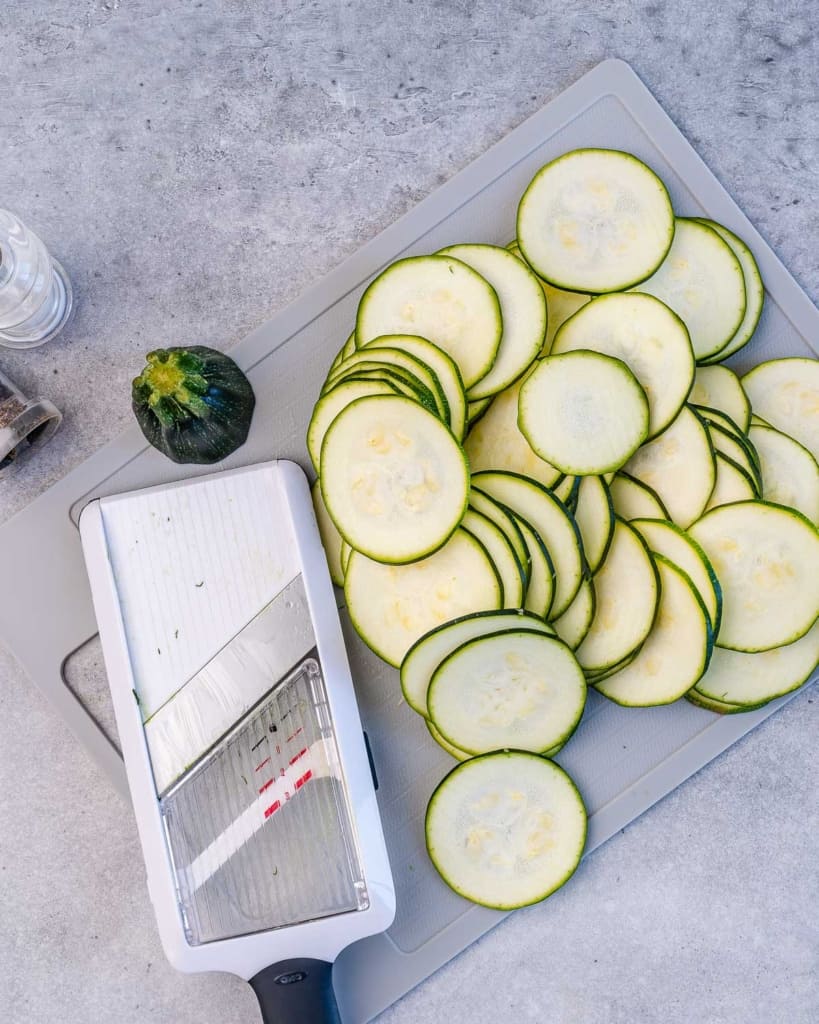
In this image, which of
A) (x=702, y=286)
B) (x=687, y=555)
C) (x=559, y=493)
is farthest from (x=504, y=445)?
(x=702, y=286)

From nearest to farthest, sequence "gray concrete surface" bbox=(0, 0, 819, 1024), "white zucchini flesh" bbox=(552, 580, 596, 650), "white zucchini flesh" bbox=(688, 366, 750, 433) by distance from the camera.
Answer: "white zucchini flesh" bbox=(552, 580, 596, 650) → "white zucchini flesh" bbox=(688, 366, 750, 433) → "gray concrete surface" bbox=(0, 0, 819, 1024)

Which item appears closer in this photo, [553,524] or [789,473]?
[553,524]

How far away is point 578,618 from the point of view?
1.44 metres

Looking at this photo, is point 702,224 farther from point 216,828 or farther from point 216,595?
point 216,828

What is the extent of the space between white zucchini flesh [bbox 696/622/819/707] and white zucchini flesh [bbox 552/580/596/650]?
27cm

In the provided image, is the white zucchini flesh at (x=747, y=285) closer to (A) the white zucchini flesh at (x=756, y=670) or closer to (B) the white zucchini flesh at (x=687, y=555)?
(B) the white zucchini flesh at (x=687, y=555)

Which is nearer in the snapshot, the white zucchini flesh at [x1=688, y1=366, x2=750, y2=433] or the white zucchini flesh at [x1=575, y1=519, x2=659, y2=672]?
the white zucchini flesh at [x1=575, y1=519, x2=659, y2=672]

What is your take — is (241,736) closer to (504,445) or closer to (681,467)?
(504,445)

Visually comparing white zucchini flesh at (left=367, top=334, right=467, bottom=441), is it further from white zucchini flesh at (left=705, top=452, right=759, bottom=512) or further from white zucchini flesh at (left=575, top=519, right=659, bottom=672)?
white zucchini flesh at (left=705, top=452, right=759, bottom=512)

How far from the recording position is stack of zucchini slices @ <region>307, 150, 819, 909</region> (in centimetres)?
138

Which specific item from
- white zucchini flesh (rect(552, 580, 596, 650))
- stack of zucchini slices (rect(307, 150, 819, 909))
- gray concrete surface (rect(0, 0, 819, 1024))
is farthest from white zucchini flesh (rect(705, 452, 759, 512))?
gray concrete surface (rect(0, 0, 819, 1024))

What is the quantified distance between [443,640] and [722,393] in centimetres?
66

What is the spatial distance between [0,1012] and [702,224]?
6.54 ft

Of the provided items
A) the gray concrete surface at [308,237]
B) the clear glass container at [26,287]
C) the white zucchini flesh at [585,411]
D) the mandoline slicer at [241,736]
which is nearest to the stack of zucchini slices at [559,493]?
the white zucchini flesh at [585,411]
